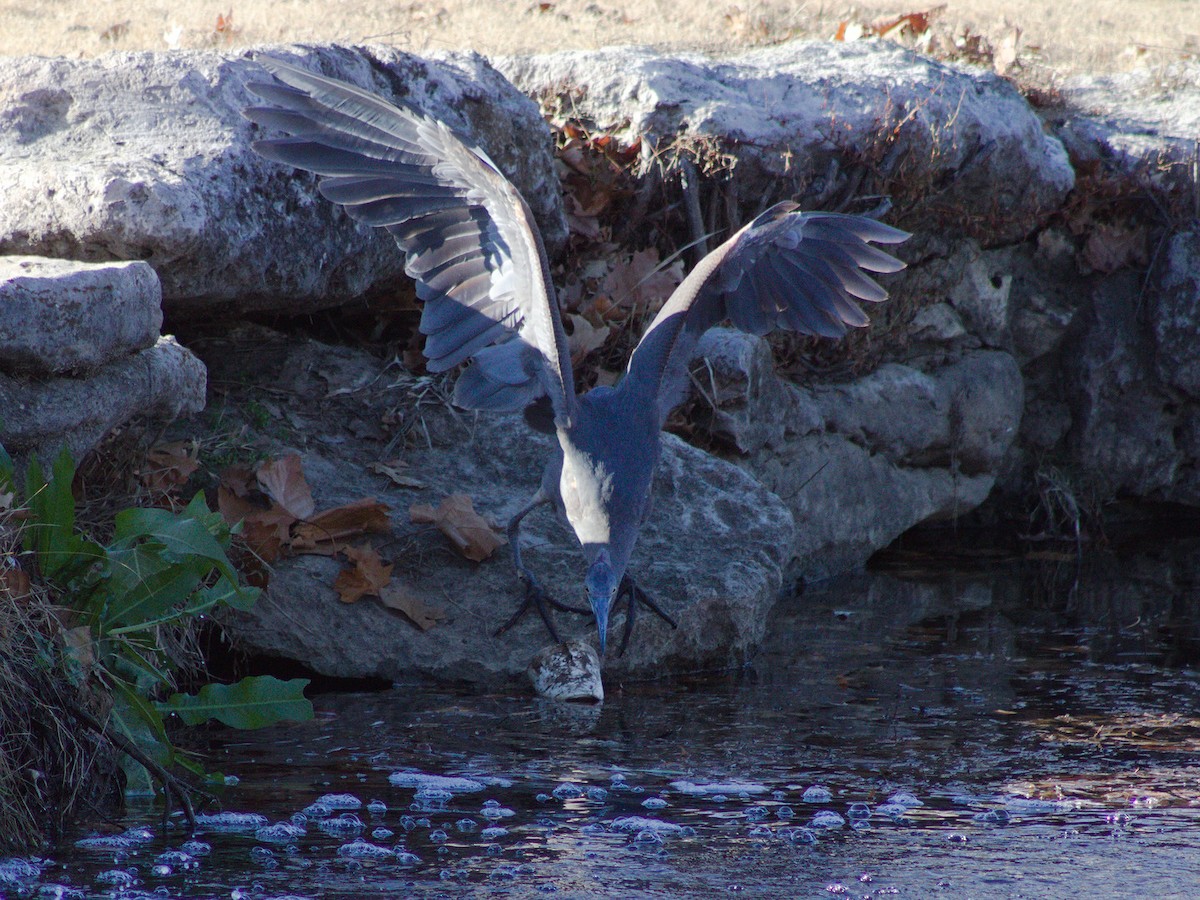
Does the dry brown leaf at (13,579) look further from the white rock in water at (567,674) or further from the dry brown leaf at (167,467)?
the white rock in water at (567,674)

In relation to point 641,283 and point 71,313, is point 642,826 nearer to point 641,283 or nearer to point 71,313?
point 71,313

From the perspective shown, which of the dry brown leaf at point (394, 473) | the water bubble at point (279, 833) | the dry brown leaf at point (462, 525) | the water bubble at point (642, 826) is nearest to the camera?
the water bubble at point (279, 833)

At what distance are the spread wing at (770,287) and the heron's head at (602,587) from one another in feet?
2.33

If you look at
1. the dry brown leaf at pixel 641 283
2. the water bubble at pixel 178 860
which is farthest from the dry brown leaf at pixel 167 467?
the dry brown leaf at pixel 641 283

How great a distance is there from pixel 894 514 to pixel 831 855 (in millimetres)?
3776

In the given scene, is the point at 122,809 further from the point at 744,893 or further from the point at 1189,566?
the point at 1189,566

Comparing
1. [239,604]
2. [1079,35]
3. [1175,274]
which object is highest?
Result: [1079,35]

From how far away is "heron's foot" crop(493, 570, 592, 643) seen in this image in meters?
4.23

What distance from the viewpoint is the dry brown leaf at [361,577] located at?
4133 mm

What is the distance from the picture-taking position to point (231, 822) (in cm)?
295

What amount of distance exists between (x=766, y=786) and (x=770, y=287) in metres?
2.03

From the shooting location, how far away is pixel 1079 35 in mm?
8883

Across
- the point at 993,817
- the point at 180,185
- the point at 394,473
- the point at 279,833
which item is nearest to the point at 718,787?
the point at 993,817

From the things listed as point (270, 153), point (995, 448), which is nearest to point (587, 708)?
point (270, 153)
